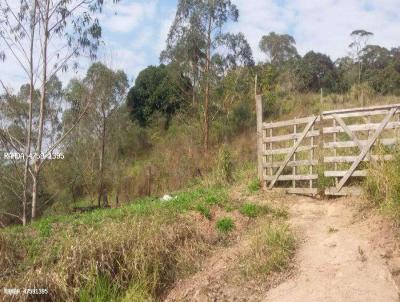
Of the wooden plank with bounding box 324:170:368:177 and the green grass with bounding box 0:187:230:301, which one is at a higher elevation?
the wooden plank with bounding box 324:170:368:177

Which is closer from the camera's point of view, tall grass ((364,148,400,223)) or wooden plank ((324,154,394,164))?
tall grass ((364,148,400,223))

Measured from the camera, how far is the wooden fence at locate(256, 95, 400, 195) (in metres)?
9.95

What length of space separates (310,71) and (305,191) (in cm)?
2287

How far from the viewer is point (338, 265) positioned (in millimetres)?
7816

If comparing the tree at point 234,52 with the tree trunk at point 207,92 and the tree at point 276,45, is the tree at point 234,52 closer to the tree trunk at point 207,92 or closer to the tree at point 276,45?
the tree trunk at point 207,92

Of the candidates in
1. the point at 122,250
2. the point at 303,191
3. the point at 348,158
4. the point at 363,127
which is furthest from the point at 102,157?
the point at 363,127

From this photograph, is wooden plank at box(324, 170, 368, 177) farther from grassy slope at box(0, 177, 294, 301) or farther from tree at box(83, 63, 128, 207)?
tree at box(83, 63, 128, 207)

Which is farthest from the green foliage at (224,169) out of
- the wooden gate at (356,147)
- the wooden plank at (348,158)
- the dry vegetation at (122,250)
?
the wooden plank at (348,158)

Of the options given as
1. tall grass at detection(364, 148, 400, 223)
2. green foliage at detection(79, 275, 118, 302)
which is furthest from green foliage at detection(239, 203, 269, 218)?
green foliage at detection(79, 275, 118, 302)

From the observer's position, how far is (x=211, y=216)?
1059 centimetres

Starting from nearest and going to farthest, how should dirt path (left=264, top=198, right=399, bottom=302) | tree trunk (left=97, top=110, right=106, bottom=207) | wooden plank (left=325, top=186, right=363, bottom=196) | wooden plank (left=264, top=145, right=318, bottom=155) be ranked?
1. dirt path (left=264, top=198, right=399, bottom=302)
2. wooden plank (left=325, top=186, right=363, bottom=196)
3. wooden plank (left=264, top=145, right=318, bottom=155)
4. tree trunk (left=97, top=110, right=106, bottom=207)

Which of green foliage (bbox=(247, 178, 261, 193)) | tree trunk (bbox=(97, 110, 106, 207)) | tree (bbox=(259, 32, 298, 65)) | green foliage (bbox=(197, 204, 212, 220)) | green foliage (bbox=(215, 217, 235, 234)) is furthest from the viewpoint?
tree (bbox=(259, 32, 298, 65))

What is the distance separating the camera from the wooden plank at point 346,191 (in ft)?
33.6

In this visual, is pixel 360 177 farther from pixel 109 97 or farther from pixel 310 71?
pixel 310 71
